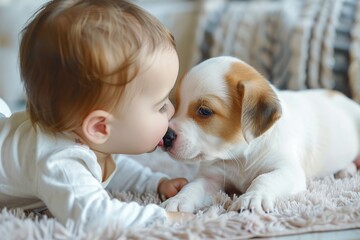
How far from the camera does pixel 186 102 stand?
1567 millimetres

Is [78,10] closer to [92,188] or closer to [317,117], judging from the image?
[92,188]

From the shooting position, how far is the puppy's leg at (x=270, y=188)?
1394 millimetres

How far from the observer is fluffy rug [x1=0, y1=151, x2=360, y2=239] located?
47.7 inches

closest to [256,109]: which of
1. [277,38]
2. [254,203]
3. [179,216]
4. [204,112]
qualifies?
[204,112]

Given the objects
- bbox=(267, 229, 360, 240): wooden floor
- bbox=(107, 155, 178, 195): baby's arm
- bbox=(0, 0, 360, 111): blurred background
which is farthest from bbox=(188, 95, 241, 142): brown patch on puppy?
bbox=(0, 0, 360, 111): blurred background

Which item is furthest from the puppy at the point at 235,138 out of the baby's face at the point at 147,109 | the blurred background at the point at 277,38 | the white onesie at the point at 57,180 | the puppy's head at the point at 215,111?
the blurred background at the point at 277,38

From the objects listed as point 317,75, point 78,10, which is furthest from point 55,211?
point 317,75

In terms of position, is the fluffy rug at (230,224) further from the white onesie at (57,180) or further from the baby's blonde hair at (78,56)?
the baby's blonde hair at (78,56)

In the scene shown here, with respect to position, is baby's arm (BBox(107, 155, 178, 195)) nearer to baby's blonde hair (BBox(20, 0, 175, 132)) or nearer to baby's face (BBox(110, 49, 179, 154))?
baby's face (BBox(110, 49, 179, 154))

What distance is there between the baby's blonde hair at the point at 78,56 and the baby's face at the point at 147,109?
1.4 inches

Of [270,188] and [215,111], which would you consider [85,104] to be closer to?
[215,111]

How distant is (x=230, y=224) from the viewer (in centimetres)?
126

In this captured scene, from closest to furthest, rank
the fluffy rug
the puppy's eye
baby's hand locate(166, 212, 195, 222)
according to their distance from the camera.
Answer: the fluffy rug → baby's hand locate(166, 212, 195, 222) → the puppy's eye

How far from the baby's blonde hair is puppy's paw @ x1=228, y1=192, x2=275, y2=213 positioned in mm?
376
